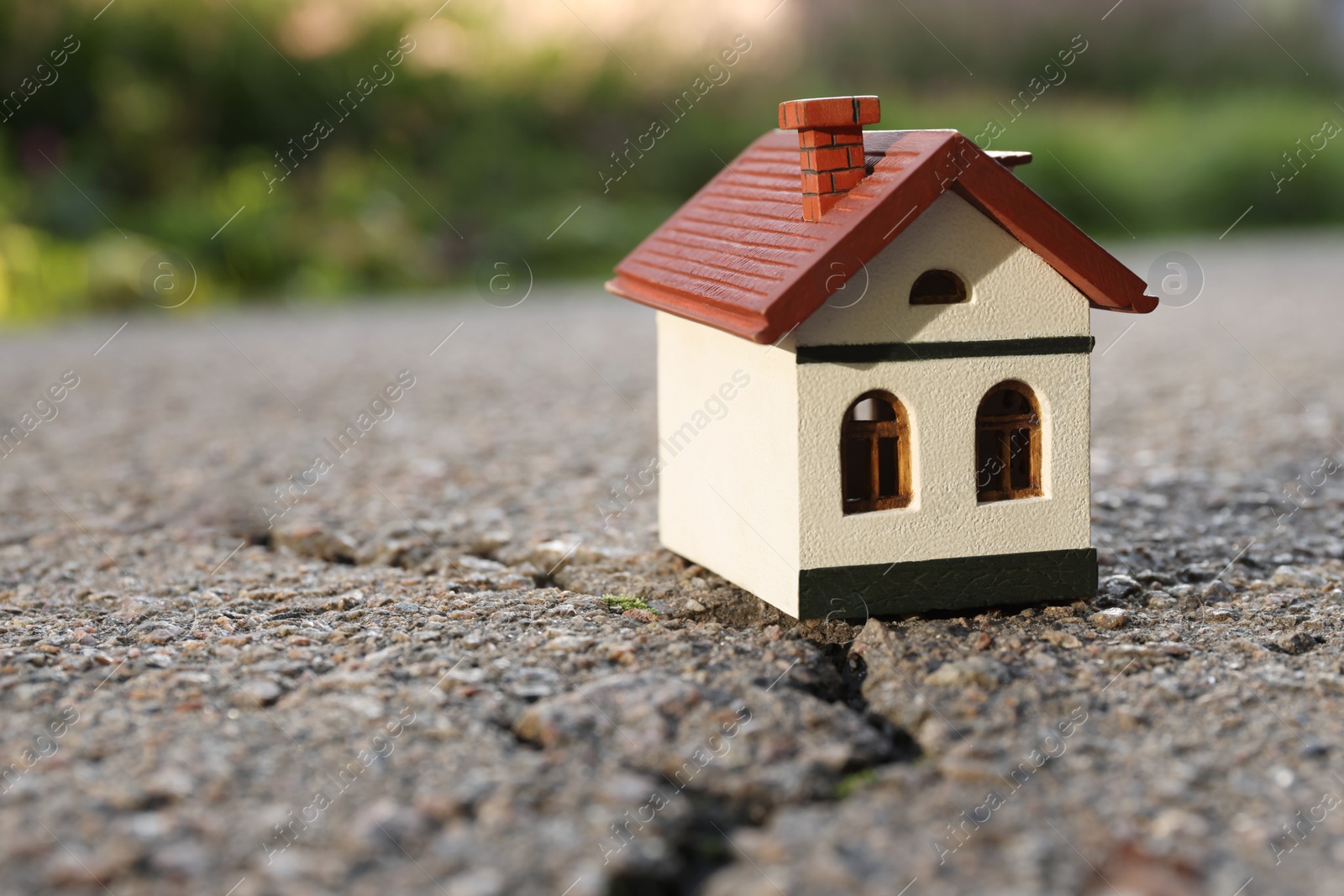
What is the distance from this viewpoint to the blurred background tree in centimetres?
1252

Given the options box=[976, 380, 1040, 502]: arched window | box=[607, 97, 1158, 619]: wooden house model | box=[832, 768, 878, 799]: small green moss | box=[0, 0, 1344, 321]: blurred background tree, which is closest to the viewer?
box=[832, 768, 878, 799]: small green moss

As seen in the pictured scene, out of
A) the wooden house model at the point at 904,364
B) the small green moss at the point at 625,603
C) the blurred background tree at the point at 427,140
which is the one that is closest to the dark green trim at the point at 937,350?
the wooden house model at the point at 904,364

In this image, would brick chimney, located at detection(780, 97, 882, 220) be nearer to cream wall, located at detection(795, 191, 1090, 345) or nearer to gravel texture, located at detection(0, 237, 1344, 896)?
cream wall, located at detection(795, 191, 1090, 345)

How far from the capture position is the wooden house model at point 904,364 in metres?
3.62

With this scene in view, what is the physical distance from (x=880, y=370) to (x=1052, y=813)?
4.49ft

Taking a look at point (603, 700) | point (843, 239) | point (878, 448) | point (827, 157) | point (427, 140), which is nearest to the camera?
point (603, 700)

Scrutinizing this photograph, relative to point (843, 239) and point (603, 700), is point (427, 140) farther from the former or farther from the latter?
point (603, 700)

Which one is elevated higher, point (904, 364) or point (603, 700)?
point (904, 364)

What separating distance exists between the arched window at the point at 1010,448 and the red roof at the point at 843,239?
14.4 inches

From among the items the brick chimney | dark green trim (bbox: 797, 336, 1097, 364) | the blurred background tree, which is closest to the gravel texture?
dark green trim (bbox: 797, 336, 1097, 364)

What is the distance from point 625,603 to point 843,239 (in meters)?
1.31

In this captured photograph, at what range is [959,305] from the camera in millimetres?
3762

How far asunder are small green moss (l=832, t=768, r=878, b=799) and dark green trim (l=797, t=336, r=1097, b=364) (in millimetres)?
1158

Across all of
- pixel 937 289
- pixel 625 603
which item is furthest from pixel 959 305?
pixel 625 603
